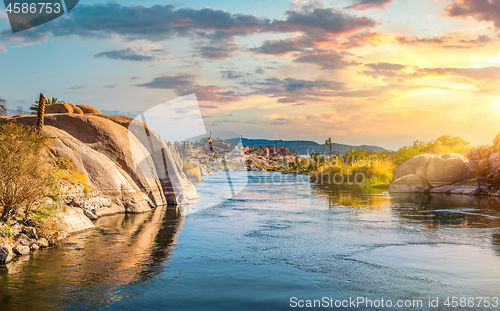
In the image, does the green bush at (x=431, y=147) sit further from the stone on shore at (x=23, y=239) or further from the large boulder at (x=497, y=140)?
the stone on shore at (x=23, y=239)

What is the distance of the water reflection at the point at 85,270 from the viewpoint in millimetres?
8461

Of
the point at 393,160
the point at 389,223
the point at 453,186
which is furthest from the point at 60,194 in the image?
the point at 393,160

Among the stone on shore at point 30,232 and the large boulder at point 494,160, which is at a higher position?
the large boulder at point 494,160

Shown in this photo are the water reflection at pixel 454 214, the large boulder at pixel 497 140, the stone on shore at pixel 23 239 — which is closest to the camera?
the stone on shore at pixel 23 239

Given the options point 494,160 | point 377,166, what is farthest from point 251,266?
point 377,166

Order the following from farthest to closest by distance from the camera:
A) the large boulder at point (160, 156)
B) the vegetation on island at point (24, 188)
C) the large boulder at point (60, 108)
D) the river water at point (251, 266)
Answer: the large boulder at point (60, 108) → the large boulder at point (160, 156) → the vegetation on island at point (24, 188) → the river water at point (251, 266)

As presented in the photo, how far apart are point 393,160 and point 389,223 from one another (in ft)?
146

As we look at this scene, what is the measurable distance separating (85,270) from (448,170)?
133 ft

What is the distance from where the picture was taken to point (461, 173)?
39188 millimetres

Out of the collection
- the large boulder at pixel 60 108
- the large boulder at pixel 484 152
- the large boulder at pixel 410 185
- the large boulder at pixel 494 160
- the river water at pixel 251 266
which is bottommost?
the large boulder at pixel 410 185

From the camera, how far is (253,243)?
1499 cm

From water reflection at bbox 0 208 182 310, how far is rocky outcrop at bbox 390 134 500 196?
34159 mm

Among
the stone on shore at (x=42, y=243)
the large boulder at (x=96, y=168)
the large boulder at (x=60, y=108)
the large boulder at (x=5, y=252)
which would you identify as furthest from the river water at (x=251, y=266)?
the large boulder at (x=60, y=108)

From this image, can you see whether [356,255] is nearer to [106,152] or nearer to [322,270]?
[322,270]
